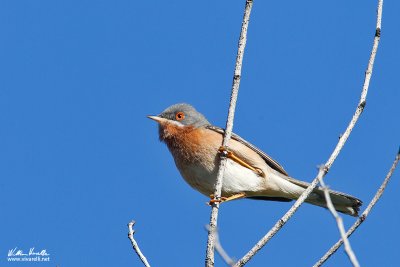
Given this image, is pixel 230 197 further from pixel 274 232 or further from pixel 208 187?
pixel 274 232

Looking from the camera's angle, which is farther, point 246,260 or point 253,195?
point 253,195

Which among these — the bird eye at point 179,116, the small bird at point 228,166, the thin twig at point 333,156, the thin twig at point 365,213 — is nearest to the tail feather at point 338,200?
the small bird at point 228,166

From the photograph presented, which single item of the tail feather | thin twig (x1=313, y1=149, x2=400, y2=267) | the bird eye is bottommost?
thin twig (x1=313, y1=149, x2=400, y2=267)

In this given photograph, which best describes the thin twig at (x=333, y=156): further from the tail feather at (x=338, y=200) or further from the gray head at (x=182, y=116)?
the gray head at (x=182, y=116)

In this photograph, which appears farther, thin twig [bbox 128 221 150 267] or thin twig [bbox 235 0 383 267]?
thin twig [bbox 128 221 150 267]

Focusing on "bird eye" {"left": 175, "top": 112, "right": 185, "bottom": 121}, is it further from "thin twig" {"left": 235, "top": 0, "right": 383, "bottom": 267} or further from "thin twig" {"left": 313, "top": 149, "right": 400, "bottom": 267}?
"thin twig" {"left": 313, "top": 149, "right": 400, "bottom": 267}

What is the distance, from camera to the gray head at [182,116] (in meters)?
8.40

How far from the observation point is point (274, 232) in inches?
191

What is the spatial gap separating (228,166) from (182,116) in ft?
3.69

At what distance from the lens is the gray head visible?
8.40m

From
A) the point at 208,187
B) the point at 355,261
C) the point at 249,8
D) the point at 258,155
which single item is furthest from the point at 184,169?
the point at 355,261

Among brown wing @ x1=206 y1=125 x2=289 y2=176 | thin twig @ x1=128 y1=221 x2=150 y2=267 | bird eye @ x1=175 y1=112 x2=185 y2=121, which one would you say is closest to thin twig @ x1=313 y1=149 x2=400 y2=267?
thin twig @ x1=128 y1=221 x2=150 y2=267

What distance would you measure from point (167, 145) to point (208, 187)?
0.95m

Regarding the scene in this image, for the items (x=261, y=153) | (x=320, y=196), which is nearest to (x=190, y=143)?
(x=261, y=153)
